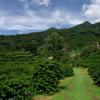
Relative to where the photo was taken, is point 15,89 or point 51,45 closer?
point 15,89

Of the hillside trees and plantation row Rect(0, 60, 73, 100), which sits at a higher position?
the hillside trees

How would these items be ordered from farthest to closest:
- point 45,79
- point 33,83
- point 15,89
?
point 45,79
point 33,83
point 15,89

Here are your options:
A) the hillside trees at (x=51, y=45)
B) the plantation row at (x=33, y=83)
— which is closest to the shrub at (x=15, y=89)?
the plantation row at (x=33, y=83)

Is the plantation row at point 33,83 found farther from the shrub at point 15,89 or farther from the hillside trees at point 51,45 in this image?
the hillside trees at point 51,45

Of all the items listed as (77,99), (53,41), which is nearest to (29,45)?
(53,41)

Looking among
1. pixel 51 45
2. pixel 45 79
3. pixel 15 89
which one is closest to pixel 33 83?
pixel 45 79

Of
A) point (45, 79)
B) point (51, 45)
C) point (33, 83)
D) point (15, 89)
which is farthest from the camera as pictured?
point (51, 45)

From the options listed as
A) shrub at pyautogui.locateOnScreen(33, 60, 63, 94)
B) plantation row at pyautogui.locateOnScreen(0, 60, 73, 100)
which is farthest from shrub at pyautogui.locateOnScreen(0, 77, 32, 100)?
shrub at pyautogui.locateOnScreen(33, 60, 63, 94)

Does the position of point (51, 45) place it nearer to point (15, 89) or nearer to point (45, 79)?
point (45, 79)

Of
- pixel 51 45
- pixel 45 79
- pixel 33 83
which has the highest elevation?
pixel 51 45

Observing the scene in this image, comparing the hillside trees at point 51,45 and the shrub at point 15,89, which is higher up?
the hillside trees at point 51,45

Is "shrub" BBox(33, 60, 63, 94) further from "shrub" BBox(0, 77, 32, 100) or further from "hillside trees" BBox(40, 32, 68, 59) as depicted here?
"hillside trees" BBox(40, 32, 68, 59)

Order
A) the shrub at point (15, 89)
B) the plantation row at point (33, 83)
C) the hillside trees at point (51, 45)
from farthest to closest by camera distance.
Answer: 1. the hillside trees at point (51, 45)
2. the plantation row at point (33, 83)
3. the shrub at point (15, 89)

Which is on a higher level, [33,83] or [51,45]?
[51,45]
